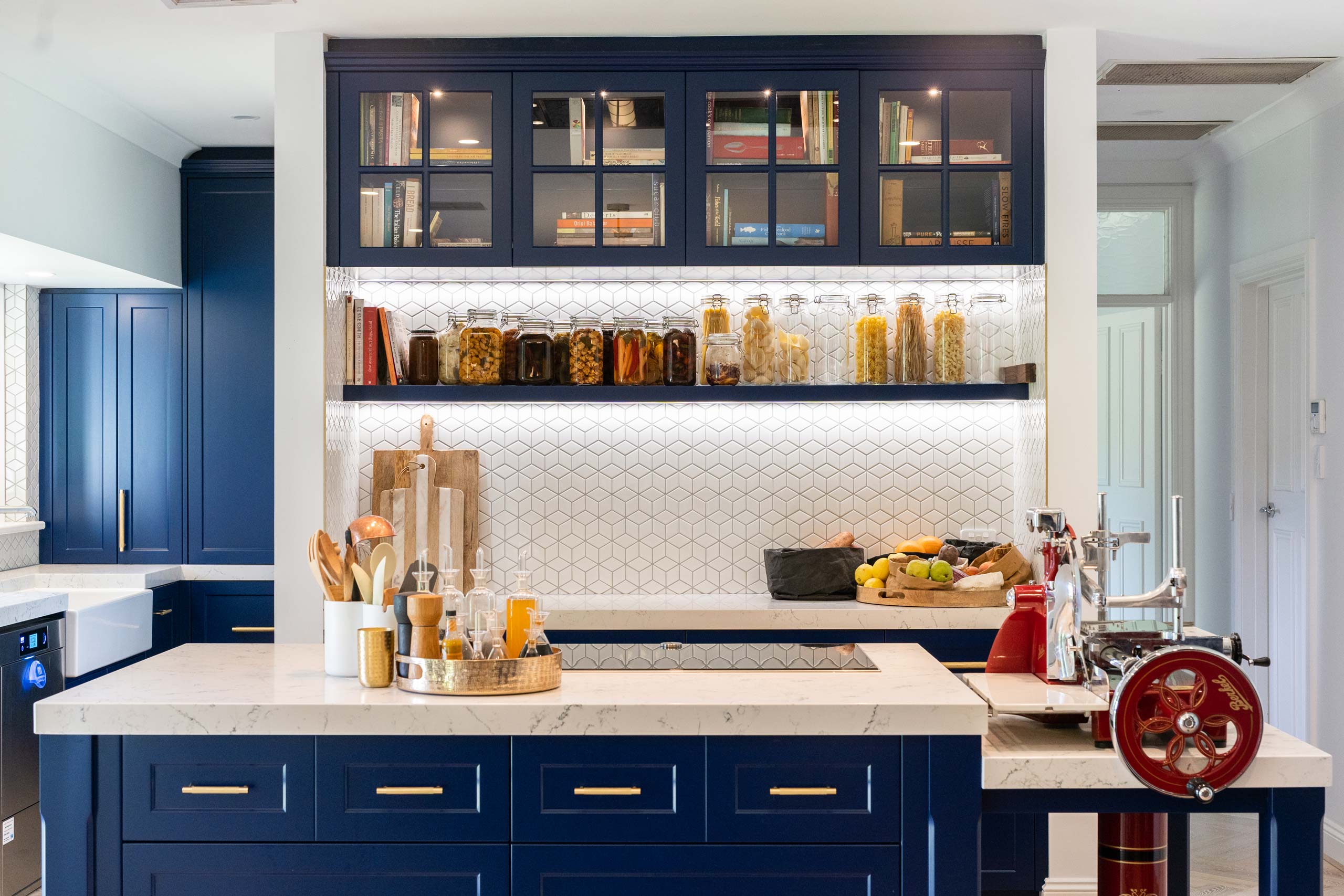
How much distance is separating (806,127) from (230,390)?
9.18ft

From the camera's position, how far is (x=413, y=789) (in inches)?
82.7

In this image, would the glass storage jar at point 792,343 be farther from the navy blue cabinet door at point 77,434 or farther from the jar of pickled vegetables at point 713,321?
the navy blue cabinet door at point 77,434

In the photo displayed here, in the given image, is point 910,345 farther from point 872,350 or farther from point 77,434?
point 77,434

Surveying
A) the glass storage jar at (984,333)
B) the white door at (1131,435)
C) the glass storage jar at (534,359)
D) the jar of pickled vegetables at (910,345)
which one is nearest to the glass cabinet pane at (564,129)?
the glass storage jar at (534,359)

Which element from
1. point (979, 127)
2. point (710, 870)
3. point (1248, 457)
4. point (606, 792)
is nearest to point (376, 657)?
point (606, 792)

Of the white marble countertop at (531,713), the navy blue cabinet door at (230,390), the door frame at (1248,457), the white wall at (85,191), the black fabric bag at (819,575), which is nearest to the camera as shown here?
the white marble countertop at (531,713)

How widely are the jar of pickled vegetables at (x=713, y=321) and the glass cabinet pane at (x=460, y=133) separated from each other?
956 mm

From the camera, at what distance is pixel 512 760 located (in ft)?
6.88

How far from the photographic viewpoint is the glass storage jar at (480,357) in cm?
387

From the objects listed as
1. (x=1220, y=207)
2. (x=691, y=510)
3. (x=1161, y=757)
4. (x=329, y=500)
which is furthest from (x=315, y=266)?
(x=1220, y=207)

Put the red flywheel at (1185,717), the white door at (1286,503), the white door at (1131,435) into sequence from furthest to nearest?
the white door at (1131,435) → the white door at (1286,503) → the red flywheel at (1185,717)

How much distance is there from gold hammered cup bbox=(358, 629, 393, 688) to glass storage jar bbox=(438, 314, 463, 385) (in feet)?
5.93

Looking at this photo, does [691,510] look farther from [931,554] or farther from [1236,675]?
[1236,675]

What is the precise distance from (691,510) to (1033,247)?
161cm
